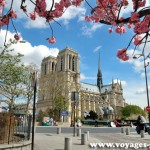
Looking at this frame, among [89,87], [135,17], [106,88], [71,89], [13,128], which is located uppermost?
[106,88]

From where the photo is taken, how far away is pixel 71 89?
7894 centimetres

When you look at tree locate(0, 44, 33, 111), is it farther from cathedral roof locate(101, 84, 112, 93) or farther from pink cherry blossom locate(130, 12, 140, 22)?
cathedral roof locate(101, 84, 112, 93)

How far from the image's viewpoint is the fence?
38.5 ft

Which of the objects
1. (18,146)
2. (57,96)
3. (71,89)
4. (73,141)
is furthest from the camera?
(71,89)

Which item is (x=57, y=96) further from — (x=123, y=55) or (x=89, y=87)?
(x=89, y=87)

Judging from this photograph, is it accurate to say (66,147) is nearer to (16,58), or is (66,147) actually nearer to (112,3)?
(112,3)

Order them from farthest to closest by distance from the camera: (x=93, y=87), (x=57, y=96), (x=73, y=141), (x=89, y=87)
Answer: (x=93, y=87) < (x=89, y=87) < (x=57, y=96) < (x=73, y=141)

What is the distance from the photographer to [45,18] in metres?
4.57

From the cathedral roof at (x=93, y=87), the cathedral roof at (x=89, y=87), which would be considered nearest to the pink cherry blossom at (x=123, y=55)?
the cathedral roof at (x=93, y=87)

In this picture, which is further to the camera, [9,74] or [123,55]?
[9,74]

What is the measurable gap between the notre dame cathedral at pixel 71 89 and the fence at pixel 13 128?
41803mm

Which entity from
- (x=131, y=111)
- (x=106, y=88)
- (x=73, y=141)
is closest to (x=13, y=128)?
(x=73, y=141)

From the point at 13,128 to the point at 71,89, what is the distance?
219ft

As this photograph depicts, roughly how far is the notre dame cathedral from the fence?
41803 millimetres
